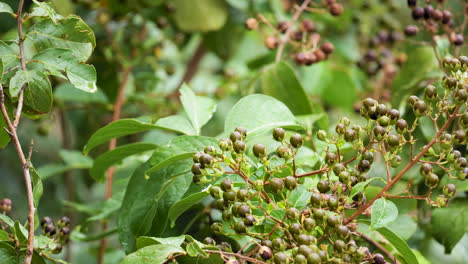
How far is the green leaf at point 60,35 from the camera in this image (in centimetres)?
82

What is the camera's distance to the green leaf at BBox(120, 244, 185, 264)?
2.23 feet

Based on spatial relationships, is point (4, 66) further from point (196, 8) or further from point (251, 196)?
point (196, 8)

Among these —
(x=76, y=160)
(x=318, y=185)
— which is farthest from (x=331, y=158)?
(x=76, y=160)

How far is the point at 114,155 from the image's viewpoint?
0.95 metres

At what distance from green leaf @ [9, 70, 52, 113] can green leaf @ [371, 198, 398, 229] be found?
1.43ft

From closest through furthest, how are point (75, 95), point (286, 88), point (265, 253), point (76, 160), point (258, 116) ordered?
point (265, 253) → point (258, 116) → point (286, 88) → point (76, 160) → point (75, 95)

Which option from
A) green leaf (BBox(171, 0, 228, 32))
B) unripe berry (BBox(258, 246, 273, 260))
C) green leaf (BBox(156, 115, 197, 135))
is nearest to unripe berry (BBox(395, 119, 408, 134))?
unripe berry (BBox(258, 246, 273, 260))

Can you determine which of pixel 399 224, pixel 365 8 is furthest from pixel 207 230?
pixel 365 8

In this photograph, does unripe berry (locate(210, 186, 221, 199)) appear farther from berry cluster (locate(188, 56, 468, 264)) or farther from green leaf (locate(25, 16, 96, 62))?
green leaf (locate(25, 16, 96, 62))

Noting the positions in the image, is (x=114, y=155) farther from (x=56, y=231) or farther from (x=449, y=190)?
(x=449, y=190)

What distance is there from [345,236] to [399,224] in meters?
0.34

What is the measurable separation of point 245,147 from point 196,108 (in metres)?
0.28

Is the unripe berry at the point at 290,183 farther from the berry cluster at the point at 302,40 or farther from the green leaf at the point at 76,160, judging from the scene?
the green leaf at the point at 76,160

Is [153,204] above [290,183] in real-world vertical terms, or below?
below
